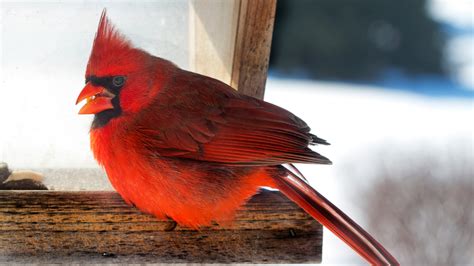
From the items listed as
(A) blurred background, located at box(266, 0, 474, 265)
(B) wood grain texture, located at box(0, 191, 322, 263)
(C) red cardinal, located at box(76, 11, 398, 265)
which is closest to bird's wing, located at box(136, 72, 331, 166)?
(C) red cardinal, located at box(76, 11, 398, 265)

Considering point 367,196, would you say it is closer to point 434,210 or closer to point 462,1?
point 434,210

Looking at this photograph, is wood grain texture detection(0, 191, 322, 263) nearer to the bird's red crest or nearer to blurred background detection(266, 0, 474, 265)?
the bird's red crest

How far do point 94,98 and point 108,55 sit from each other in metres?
0.08

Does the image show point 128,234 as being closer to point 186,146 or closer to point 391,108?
point 186,146

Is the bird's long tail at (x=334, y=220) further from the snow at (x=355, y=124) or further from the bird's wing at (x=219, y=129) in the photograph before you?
the snow at (x=355, y=124)

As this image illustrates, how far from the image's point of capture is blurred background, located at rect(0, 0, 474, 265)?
1.50 meters

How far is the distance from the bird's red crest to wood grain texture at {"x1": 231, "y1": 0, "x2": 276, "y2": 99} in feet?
0.86

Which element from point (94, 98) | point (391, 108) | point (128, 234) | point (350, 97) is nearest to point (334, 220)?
point (128, 234)

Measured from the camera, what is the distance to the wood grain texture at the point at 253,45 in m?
1.49

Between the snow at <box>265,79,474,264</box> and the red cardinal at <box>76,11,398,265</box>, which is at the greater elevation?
the red cardinal at <box>76,11,398,265</box>

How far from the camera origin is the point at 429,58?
248 inches

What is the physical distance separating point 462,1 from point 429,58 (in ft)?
3.11

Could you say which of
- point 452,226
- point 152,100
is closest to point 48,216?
point 152,100

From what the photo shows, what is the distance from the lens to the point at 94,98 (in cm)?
136
